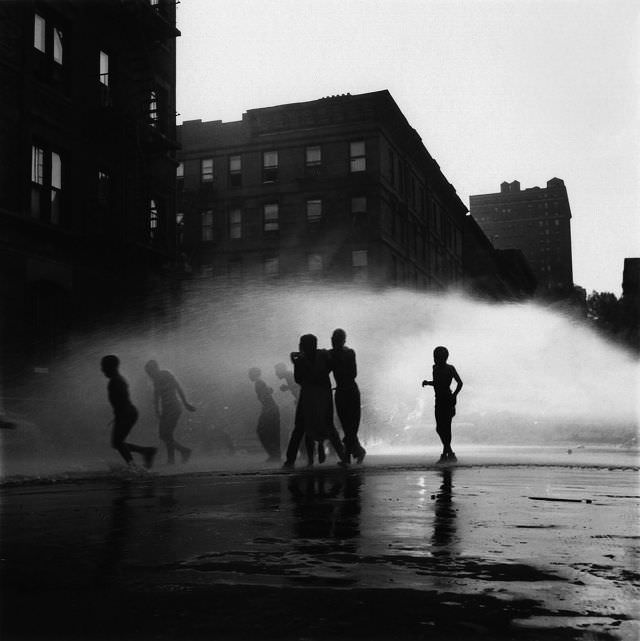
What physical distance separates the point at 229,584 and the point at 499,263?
84.5 meters

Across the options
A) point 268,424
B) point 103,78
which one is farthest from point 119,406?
point 103,78

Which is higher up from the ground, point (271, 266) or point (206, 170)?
point (206, 170)

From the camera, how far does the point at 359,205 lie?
4838 centimetres

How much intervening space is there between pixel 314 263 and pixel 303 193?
3.88 m

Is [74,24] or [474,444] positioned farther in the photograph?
[74,24]

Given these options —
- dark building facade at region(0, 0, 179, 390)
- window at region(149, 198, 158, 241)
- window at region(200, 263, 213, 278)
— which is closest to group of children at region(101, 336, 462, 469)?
dark building facade at region(0, 0, 179, 390)

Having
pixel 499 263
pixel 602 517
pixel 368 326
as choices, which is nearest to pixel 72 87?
pixel 368 326

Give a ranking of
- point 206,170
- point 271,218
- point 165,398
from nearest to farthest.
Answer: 1. point 165,398
2. point 271,218
3. point 206,170

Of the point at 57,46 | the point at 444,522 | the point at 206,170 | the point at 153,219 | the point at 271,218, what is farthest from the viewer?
the point at 206,170

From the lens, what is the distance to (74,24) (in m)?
22.5

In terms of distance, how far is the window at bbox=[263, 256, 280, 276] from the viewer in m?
50.0

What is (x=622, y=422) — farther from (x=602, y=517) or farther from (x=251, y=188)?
(x=251, y=188)

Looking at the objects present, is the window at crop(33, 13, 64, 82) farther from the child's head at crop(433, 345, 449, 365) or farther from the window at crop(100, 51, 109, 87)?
the child's head at crop(433, 345, 449, 365)

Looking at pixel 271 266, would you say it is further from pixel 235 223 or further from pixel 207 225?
pixel 207 225
